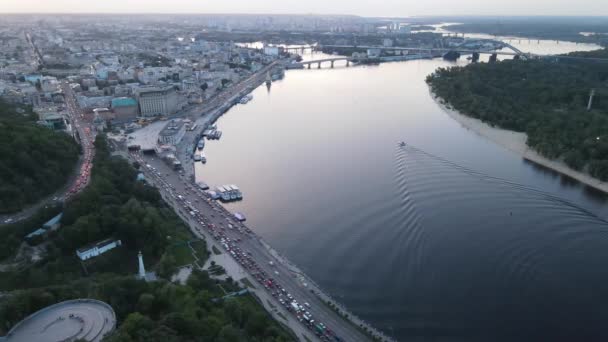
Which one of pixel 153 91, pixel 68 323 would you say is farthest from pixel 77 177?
pixel 153 91

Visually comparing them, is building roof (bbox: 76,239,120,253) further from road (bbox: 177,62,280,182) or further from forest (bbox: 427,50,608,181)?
forest (bbox: 427,50,608,181)

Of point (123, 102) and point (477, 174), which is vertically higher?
point (123, 102)

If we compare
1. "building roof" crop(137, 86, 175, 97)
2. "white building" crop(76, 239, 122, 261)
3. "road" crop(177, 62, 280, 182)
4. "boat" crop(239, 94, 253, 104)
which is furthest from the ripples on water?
"boat" crop(239, 94, 253, 104)

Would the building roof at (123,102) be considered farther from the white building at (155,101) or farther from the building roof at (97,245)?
the building roof at (97,245)

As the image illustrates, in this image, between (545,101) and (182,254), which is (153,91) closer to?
(182,254)

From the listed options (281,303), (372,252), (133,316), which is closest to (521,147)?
(372,252)

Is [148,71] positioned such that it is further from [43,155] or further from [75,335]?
[75,335]

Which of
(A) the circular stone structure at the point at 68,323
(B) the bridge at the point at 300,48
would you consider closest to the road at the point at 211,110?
(A) the circular stone structure at the point at 68,323
